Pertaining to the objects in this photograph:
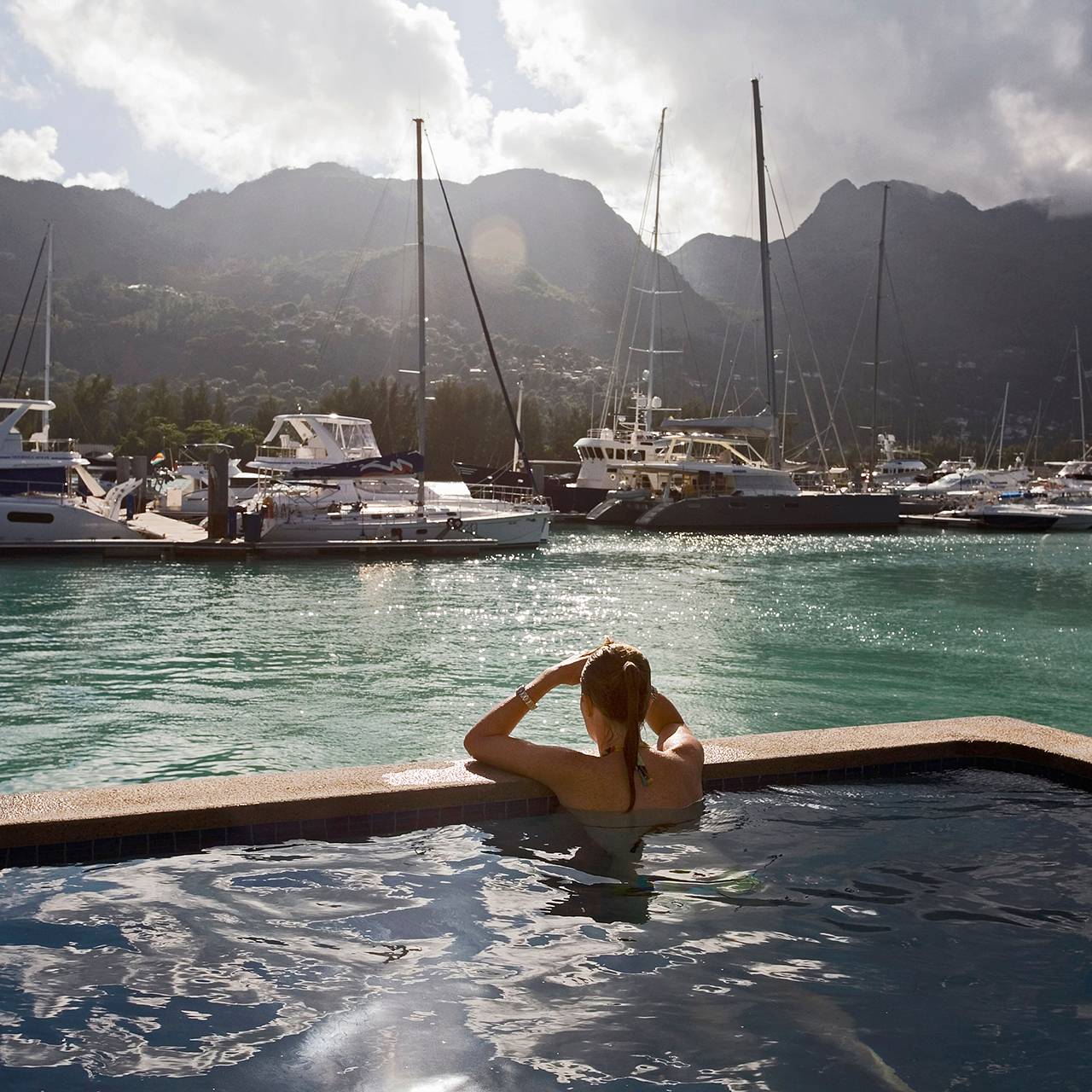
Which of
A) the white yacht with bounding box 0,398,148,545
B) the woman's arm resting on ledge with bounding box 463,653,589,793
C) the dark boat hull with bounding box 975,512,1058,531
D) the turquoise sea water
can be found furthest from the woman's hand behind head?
the dark boat hull with bounding box 975,512,1058,531

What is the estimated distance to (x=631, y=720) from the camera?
16.1 ft

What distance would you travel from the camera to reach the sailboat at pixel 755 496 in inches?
2224

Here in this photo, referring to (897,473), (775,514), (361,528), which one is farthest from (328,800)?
(897,473)

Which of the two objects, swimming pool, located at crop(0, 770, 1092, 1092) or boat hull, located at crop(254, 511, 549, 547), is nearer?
swimming pool, located at crop(0, 770, 1092, 1092)

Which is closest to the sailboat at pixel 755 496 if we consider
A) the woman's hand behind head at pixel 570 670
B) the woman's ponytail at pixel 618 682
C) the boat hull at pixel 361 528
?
the boat hull at pixel 361 528

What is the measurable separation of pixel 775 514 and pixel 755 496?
4.30ft

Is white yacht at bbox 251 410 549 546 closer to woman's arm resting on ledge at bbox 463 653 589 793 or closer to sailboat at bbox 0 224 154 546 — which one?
sailboat at bbox 0 224 154 546

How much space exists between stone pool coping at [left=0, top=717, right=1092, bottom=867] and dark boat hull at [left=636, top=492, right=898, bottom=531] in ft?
→ 163

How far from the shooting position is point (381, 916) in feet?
14.9

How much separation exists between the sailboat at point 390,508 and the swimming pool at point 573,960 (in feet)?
101

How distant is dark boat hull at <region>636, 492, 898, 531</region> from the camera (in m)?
56.5

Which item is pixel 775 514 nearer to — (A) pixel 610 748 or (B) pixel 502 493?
(B) pixel 502 493

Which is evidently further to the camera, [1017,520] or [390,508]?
[1017,520]

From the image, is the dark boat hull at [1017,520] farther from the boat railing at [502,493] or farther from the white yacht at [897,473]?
the boat railing at [502,493]
